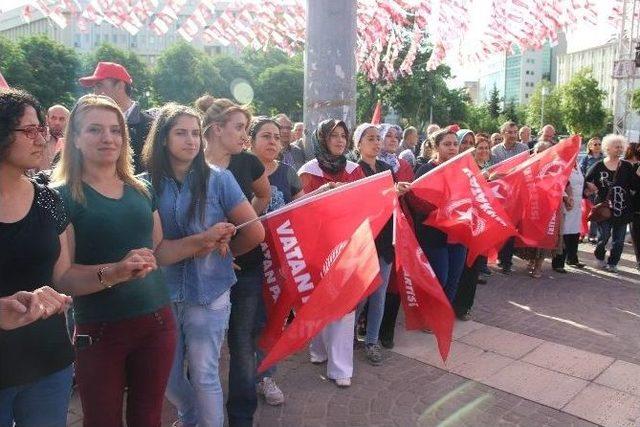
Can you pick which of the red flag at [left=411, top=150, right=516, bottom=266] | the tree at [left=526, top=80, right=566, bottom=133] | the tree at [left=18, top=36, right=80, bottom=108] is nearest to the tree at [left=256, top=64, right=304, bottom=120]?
the tree at [left=18, top=36, right=80, bottom=108]

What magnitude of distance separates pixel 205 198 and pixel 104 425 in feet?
3.78

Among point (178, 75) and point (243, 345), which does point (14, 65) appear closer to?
point (178, 75)

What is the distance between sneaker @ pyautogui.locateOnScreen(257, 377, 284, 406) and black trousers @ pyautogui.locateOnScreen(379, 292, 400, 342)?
1365 millimetres

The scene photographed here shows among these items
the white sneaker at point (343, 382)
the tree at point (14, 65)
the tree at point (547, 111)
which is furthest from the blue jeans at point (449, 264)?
the tree at point (547, 111)

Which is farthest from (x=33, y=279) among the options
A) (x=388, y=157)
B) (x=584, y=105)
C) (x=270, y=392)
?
(x=584, y=105)

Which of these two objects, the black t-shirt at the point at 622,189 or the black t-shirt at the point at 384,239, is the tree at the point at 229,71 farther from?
the black t-shirt at the point at 384,239

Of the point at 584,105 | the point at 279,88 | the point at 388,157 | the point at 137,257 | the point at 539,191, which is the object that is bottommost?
the point at 539,191

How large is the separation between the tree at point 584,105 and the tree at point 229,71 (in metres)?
32.9

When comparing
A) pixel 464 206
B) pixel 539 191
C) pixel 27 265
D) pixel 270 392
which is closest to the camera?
pixel 27 265

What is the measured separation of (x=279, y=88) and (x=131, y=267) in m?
52.9

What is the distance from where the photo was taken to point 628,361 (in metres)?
4.72

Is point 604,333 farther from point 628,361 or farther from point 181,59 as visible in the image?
point 181,59

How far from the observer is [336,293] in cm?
306

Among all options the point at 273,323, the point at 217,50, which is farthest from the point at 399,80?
the point at 217,50
